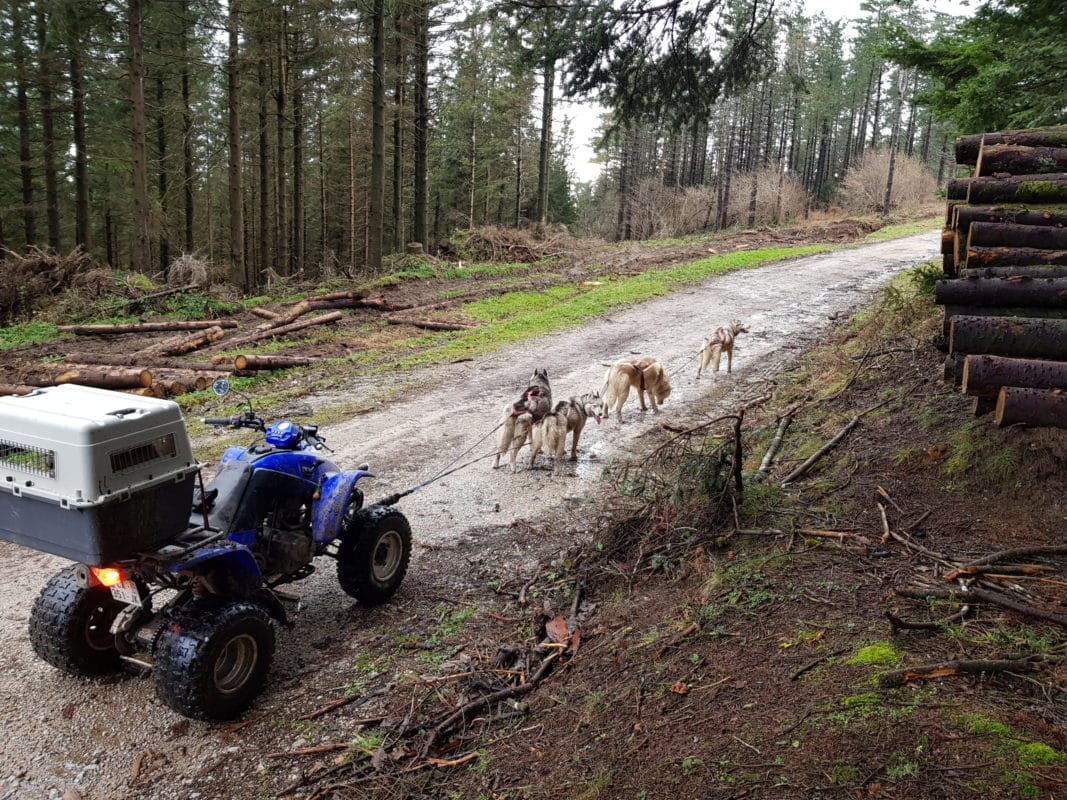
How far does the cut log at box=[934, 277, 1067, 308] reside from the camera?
4.70 meters

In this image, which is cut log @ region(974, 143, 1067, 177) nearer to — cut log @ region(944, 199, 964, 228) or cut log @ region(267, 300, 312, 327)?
cut log @ region(944, 199, 964, 228)

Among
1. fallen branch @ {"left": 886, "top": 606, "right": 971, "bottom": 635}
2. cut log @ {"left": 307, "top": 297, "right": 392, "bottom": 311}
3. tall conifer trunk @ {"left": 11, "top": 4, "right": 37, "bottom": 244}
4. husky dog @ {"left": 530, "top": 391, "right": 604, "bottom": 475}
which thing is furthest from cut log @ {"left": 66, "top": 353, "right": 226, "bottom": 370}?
tall conifer trunk @ {"left": 11, "top": 4, "right": 37, "bottom": 244}

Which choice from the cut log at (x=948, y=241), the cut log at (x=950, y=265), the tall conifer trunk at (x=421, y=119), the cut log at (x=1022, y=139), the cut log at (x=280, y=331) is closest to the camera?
the cut log at (x=1022, y=139)

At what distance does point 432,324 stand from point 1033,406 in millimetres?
13868

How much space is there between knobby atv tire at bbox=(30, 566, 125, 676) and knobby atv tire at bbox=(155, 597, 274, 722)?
741 mm

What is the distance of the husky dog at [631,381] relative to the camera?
35.1ft

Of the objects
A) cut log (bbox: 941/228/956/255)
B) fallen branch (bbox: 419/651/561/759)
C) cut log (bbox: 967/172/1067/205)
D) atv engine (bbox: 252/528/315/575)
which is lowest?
fallen branch (bbox: 419/651/561/759)

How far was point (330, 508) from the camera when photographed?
5.23 m

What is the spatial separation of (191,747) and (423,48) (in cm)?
2621

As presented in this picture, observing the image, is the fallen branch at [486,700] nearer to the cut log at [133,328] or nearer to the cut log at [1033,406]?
the cut log at [1033,406]

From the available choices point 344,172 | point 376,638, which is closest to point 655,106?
point 376,638

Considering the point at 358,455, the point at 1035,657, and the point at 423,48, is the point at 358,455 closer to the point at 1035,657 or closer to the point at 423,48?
the point at 1035,657

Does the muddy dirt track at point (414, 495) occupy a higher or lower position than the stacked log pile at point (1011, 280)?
lower

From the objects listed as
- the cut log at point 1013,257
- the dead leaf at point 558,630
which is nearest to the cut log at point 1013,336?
the cut log at point 1013,257
